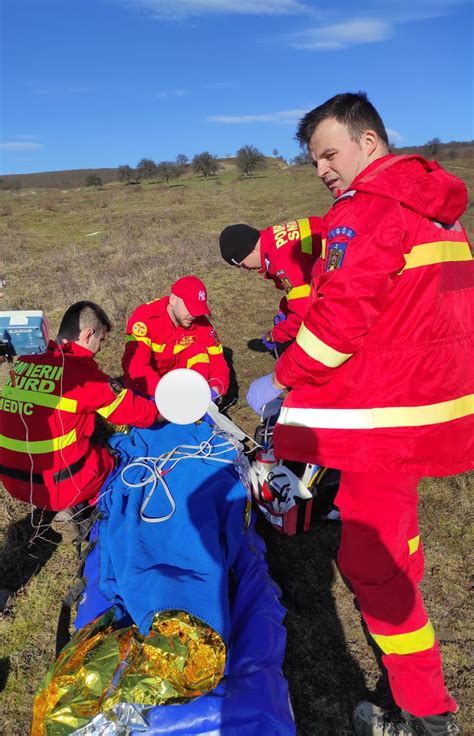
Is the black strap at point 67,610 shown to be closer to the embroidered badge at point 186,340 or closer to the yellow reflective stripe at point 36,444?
the yellow reflective stripe at point 36,444

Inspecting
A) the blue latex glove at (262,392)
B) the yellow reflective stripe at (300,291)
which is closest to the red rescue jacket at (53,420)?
the blue latex glove at (262,392)

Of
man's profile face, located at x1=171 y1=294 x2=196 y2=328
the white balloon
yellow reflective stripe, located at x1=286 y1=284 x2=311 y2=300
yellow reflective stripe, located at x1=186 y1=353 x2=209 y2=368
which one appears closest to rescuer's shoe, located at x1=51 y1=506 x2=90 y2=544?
the white balloon

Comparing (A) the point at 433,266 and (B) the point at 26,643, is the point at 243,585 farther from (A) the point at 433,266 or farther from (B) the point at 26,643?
(A) the point at 433,266

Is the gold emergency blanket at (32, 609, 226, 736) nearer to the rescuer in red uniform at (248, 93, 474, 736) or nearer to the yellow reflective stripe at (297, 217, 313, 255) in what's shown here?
the rescuer in red uniform at (248, 93, 474, 736)

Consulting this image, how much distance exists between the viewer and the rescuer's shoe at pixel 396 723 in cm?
200

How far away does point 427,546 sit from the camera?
10.4ft

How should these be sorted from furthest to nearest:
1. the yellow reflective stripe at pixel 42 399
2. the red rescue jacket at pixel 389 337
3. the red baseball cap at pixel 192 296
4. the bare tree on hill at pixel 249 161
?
the bare tree on hill at pixel 249 161, the red baseball cap at pixel 192 296, the yellow reflective stripe at pixel 42 399, the red rescue jacket at pixel 389 337

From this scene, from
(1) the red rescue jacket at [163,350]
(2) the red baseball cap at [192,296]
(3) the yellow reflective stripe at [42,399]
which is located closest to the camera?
(3) the yellow reflective stripe at [42,399]

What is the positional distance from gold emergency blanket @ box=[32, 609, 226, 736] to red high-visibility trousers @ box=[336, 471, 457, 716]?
26.4 inches

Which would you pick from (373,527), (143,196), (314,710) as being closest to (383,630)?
(373,527)

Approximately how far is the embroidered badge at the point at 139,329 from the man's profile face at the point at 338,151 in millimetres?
2784

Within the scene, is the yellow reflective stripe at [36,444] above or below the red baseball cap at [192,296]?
below

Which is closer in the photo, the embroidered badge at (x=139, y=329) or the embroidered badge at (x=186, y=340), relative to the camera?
the embroidered badge at (x=139, y=329)

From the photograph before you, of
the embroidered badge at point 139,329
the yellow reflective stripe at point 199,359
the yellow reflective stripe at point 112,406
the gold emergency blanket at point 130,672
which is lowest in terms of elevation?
the gold emergency blanket at point 130,672
